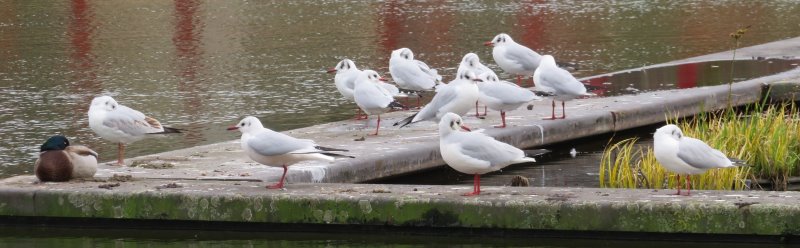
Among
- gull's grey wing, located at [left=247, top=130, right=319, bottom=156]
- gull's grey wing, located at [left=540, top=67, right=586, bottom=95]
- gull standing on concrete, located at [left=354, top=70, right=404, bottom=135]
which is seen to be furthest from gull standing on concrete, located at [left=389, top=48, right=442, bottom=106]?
gull's grey wing, located at [left=247, top=130, right=319, bottom=156]

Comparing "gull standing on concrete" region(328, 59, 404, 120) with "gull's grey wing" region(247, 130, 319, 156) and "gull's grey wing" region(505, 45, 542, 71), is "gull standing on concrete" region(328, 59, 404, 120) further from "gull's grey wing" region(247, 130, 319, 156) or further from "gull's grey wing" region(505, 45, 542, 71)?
"gull's grey wing" region(247, 130, 319, 156)

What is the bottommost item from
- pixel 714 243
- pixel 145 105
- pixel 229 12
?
pixel 714 243

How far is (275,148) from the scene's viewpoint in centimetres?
948

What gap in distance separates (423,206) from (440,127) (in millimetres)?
617

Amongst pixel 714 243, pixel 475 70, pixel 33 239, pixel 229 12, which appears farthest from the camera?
pixel 229 12

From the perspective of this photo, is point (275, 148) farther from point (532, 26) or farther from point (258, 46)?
point (532, 26)

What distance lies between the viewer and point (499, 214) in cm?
888

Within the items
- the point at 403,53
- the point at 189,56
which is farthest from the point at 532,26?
the point at 403,53

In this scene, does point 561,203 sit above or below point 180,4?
below

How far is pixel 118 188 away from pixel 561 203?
8.87 feet

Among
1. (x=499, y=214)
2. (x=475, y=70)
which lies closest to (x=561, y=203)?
(x=499, y=214)

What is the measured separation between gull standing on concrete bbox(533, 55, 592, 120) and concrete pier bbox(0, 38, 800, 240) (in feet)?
5.93

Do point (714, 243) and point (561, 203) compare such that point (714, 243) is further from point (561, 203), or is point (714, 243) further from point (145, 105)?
point (145, 105)

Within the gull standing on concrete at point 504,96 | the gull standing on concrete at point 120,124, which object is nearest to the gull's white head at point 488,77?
the gull standing on concrete at point 504,96
